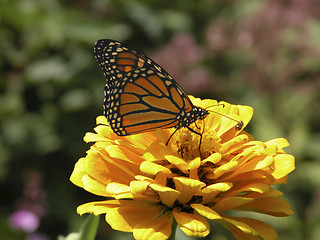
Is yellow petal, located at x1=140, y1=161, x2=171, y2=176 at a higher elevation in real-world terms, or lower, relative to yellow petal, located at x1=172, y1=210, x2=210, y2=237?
higher

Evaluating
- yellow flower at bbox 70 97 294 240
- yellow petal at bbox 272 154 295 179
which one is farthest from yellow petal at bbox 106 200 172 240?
yellow petal at bbox 272 154 295 179

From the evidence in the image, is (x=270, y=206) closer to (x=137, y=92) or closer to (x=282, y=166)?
(x=282, y=166)

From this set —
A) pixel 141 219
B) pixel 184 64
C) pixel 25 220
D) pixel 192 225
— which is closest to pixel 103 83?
pixel 184 64

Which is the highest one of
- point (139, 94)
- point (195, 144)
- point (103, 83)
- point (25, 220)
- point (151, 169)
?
point (103, 83)

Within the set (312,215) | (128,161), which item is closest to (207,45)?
(312,215)

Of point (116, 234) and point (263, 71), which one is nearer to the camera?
point (116, 234)

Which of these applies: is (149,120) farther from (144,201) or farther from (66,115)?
(66,115)

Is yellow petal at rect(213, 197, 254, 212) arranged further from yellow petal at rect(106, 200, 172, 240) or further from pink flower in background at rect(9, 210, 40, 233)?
pink flower in background at rect(9, 210, 40, 233)
